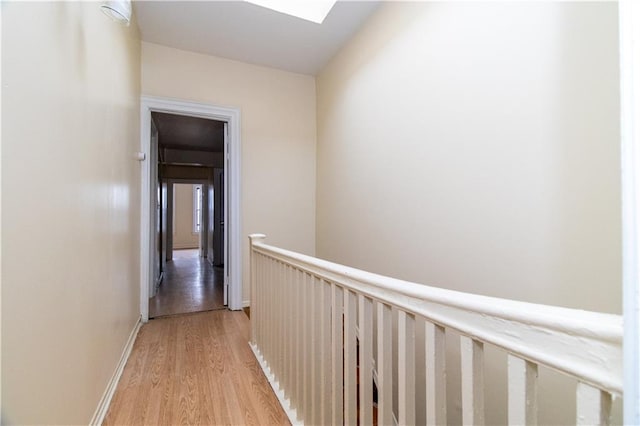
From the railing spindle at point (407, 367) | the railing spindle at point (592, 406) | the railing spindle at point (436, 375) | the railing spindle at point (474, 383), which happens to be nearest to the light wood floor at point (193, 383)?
the railing spindle at point (407, 367)

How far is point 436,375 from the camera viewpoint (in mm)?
639

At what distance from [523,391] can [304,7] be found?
8.99 feet

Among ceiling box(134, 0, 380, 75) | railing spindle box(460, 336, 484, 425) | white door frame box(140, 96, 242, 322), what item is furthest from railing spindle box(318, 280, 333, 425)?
ceiling box(134, 0, 380, 75)

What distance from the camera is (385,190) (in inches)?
83.7

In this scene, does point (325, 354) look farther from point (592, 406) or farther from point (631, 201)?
point (631, 201)

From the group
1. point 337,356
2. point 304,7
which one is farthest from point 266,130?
point 337,356

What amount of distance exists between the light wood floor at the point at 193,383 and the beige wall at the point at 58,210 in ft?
0.71

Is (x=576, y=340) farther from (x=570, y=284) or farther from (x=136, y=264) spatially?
(x=136, y=264)

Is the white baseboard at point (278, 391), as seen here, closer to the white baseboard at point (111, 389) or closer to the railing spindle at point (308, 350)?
the railing spindle at point (308, 350)

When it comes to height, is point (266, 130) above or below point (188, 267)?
above

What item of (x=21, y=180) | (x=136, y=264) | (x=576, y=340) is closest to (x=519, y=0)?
(x=576, y=340)

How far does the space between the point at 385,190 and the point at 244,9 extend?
178 cm

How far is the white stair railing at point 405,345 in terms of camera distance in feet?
1.30

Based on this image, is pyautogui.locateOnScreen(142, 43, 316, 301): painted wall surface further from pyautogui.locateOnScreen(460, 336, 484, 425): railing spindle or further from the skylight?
pyautogui.locateOnScreen(460, 336, 484, 425): railing spindle
